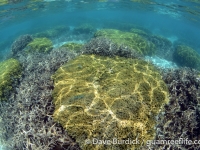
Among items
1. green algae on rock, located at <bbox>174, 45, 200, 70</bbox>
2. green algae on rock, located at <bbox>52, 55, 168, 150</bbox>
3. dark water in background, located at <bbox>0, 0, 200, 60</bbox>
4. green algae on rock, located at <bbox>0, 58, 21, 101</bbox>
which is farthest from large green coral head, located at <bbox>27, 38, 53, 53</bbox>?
green algae on rock, located at <bbox>174, 45, 200, 70</bbox>

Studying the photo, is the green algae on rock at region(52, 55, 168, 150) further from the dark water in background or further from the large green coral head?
the dark water in background

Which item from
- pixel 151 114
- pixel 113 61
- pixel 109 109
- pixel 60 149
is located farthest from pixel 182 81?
pixel 60 149

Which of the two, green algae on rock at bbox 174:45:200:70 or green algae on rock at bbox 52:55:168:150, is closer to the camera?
green algae on rock at bbox 52:55:168:150

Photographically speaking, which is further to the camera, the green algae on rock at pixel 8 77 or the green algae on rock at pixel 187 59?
the green algae on rock at pixel 187 59

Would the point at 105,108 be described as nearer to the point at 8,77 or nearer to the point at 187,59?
the point at 8,77

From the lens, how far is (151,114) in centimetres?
478

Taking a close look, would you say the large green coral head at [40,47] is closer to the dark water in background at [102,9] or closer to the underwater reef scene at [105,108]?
the underwater reef scene at [105,108]

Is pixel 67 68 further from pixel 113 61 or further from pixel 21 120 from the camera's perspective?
pixel 21 120

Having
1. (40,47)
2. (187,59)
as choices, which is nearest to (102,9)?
(187,59)

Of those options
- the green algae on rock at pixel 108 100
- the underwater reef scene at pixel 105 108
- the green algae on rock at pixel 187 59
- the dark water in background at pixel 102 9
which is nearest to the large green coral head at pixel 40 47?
the underwater reef scene at pixel 105 108

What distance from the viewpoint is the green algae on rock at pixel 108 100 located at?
4238 mm

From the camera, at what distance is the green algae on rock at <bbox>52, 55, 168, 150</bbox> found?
4.24 m

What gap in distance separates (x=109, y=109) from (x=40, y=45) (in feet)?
39.6

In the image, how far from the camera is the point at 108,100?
4902 mm
